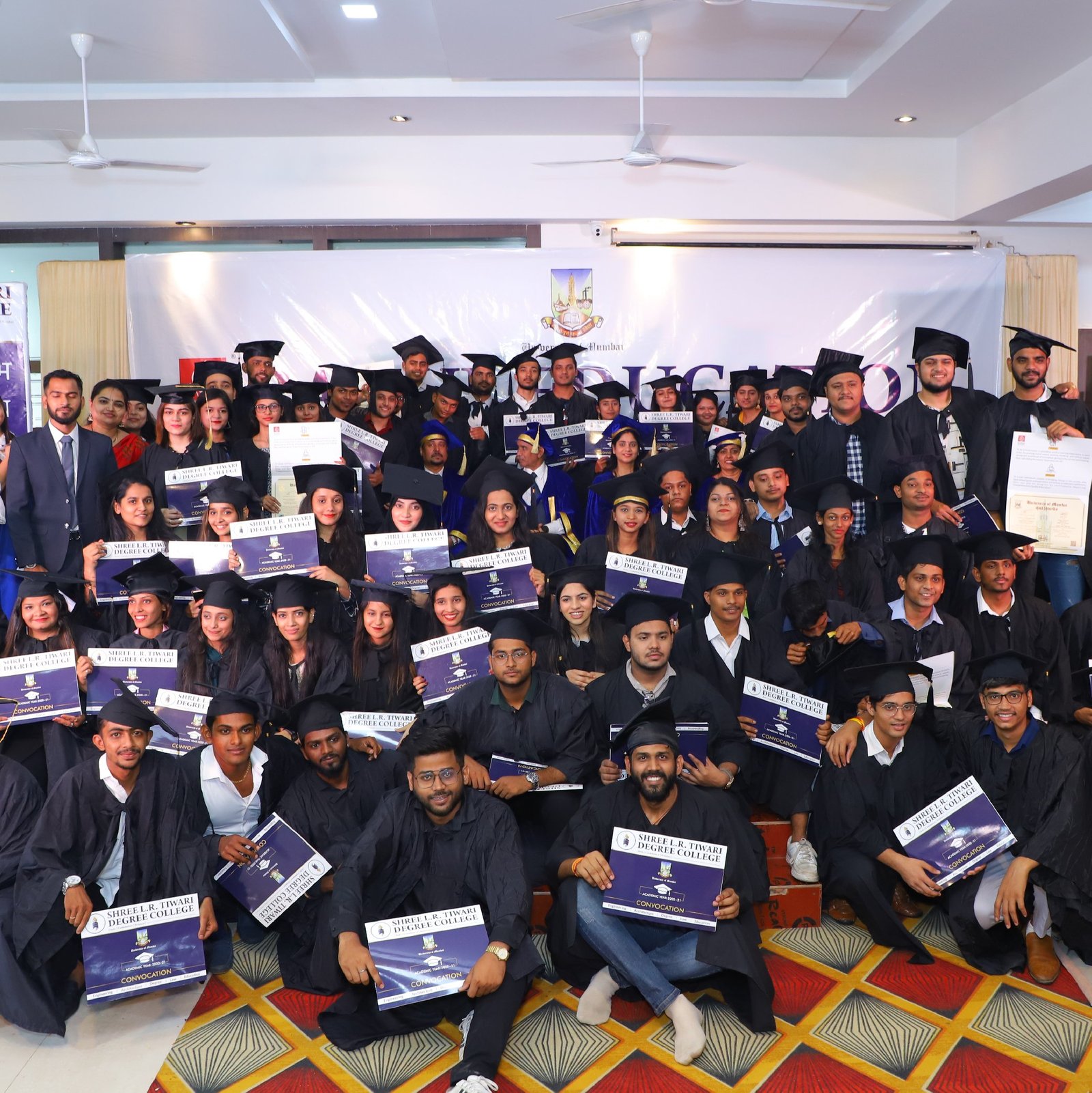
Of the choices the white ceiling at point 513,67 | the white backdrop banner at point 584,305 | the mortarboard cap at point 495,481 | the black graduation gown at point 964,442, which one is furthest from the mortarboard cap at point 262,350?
the black graduation gown at point 964,442

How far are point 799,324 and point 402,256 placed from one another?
11.0ft

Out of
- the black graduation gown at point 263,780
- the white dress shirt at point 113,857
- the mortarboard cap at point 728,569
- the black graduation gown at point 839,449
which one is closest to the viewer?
the white dress shirt at point 113,857

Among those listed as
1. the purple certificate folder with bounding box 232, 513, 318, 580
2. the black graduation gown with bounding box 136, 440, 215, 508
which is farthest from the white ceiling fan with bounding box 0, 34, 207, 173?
the purple certificate folder with bounding box 232, 513, 318, 580

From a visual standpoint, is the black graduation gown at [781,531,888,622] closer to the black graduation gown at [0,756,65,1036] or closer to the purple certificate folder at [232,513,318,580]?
the purple certificate folder at [232,513,318,580]

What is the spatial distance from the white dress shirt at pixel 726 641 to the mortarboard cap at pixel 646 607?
1.26ft

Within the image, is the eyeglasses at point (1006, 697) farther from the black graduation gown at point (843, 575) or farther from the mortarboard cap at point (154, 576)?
the mortarboard cap at point (154, 576)

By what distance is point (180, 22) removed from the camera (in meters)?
6.16

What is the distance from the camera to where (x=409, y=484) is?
5602 millimetres

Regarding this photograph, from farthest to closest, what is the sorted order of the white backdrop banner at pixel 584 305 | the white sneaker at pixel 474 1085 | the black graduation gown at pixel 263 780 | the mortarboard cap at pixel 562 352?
the white backdrop banner at pixel 584 305
the mortarboard cap at pixel 562 352
the black graduation gown at pixel 263 780
the white sneaker at pixel 474 1085

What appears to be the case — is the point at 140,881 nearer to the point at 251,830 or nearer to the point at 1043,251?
the point at 251,830

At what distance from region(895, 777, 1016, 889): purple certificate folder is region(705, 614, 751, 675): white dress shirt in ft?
3.69

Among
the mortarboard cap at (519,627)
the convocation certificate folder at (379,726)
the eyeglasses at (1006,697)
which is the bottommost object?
the convocation certificate folder at (379,726)

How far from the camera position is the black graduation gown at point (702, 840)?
3514 millimetres

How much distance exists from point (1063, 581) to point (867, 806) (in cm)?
252
